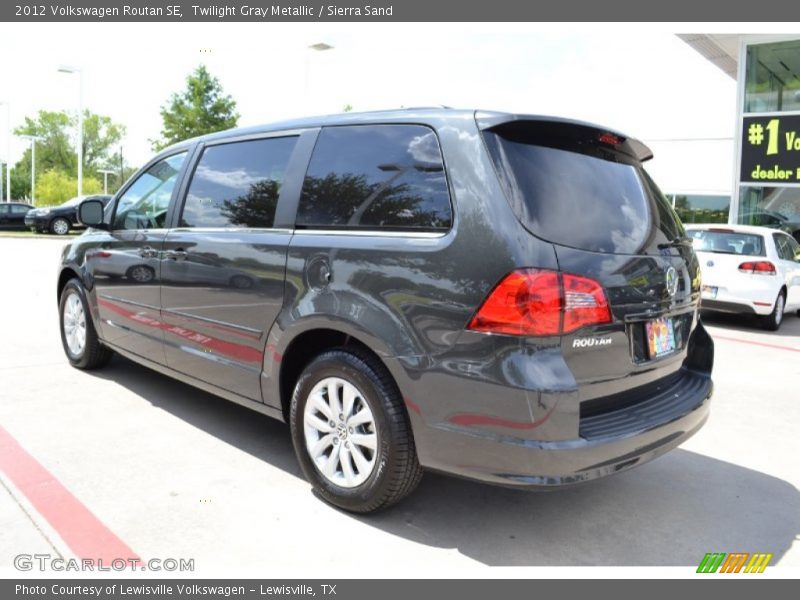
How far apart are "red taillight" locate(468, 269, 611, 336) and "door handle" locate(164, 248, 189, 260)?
2247mm

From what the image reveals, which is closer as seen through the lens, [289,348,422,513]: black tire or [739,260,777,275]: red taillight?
[289,348,422,513]: black tire

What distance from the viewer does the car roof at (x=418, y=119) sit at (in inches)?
112

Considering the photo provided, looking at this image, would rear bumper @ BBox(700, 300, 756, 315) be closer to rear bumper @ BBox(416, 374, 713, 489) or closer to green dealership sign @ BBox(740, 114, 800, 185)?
rear bumper @ BBox(416, 374, 713, 489)

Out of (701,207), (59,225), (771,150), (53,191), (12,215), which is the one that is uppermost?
(53,191)

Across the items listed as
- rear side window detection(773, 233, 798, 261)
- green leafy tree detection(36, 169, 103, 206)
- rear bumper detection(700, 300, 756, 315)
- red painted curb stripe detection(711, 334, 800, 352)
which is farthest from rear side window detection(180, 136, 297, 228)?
green leafy tree detection(36, 169, 103, 206)

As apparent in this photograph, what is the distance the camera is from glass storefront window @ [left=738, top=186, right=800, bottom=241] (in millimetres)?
15250

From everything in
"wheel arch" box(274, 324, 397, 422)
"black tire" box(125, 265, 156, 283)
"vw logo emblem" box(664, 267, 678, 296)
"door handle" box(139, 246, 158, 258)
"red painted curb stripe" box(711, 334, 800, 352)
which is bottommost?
"red painted curb stripe" box(711, 334, 800, 352)

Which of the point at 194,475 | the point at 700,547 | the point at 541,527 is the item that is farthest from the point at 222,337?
the point at 700,547

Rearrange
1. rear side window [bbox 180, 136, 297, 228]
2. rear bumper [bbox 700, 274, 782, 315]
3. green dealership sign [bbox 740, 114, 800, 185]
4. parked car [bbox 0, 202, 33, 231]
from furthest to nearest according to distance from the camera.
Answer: parked car [bbox 0, 202, 33, 231] → green dealership sign [bbox 740, 114, 800, 185] → rear bumper [bbox 700, 274, 782, 315] → rear side window [bbox 180, 136, 297, 228]

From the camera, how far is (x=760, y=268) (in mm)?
8977

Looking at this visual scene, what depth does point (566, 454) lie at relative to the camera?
8.48 ft

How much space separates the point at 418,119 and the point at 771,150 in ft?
49.3

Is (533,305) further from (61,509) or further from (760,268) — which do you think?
(760,268)

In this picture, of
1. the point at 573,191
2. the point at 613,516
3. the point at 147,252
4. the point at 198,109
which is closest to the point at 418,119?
the point at 573,191
